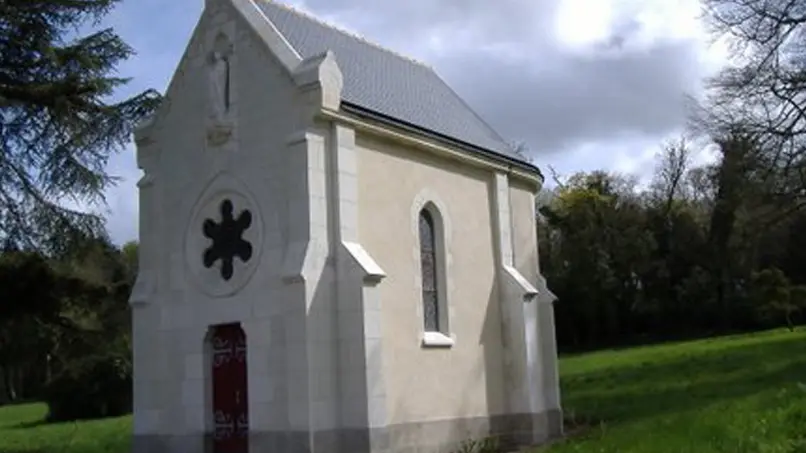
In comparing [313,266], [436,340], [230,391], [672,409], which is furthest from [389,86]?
[672,409]

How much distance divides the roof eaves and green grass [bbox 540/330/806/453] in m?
6.45

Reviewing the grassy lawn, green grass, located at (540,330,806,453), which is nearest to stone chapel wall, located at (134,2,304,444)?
the grassy lawn

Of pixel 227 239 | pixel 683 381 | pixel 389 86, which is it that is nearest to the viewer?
pixel 227 239

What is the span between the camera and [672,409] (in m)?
21.5

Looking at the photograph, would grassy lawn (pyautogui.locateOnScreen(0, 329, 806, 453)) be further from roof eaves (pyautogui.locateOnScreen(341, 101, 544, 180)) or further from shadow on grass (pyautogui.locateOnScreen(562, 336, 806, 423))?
roof eaves (pyautogui.locateOnScreen(341, 101, 544, 180))

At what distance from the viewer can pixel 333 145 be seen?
16.1 m

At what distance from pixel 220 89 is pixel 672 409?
12.8 meters

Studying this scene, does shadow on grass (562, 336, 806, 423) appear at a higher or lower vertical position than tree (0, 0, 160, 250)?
lower

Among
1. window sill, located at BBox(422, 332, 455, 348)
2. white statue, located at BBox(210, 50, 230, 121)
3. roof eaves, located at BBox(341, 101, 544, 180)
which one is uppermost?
white statue, located at BBox(210, 50, 230, 121)

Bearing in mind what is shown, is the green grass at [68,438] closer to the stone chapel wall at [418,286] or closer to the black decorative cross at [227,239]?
the black decorative cross at [227,239]

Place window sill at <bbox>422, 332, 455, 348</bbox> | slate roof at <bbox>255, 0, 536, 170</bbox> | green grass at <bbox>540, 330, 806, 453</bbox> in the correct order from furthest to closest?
slate roof at <bbox>255, 0, 536, 170</bbox>, window sill at <bbox>422, 332, 455, 348</bbox>, green grass at <bbox>540, 330, 806, 453</bbox>

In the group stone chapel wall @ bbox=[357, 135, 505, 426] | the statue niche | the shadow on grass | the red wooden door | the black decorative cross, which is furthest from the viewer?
the shadow on grass

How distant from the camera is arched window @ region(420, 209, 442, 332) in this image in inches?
728

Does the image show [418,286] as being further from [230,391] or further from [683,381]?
[683,381]
